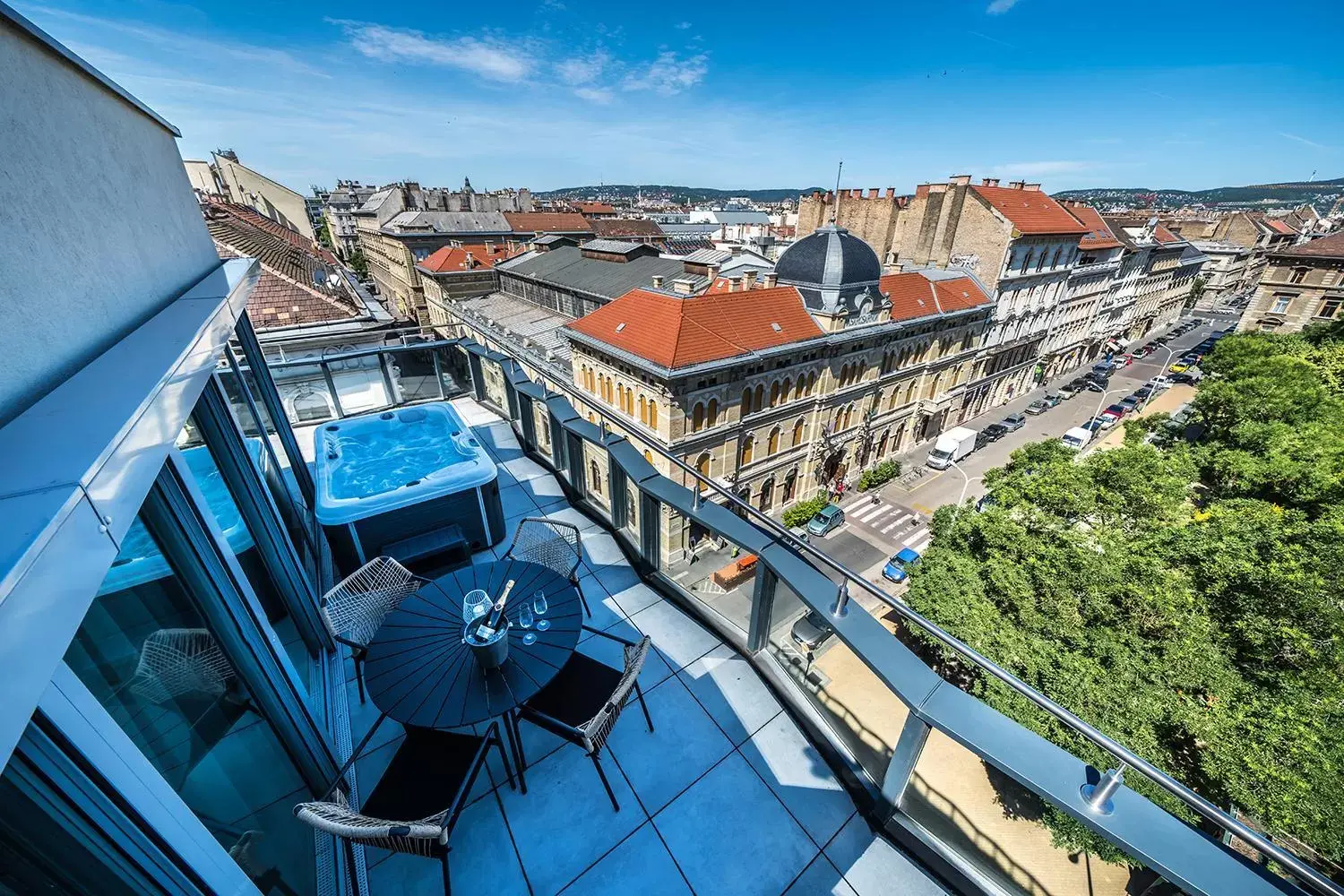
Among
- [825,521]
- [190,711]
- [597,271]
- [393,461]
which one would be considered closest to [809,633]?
[190,711]

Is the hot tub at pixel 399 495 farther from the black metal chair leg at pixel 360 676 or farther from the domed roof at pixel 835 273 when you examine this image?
the domed roof at pixel 835 273

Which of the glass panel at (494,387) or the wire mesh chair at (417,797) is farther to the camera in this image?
the glass panel at (494,387)

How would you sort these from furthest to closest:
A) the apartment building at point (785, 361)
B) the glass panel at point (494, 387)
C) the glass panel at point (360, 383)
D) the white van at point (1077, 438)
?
the white van at point (1077, 438), the apartment building at point (785, 361), the glass panel at point (360, 383), the glass panel at point (494, 387)

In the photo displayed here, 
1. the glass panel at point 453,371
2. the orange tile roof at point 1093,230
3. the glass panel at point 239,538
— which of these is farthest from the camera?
the orange tile roof at point 1093,230

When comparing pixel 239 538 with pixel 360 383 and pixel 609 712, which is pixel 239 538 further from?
pixel 360 383

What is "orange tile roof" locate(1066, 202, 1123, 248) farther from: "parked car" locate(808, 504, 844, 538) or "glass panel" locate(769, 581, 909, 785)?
"glass panel" locate(769, 581, 909, 785)

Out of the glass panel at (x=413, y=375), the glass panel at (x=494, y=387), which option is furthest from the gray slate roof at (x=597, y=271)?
the glass panel at (x=413, y=375)

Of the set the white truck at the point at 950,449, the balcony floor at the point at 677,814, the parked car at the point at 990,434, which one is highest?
the balcony floor at the point at 677,814
